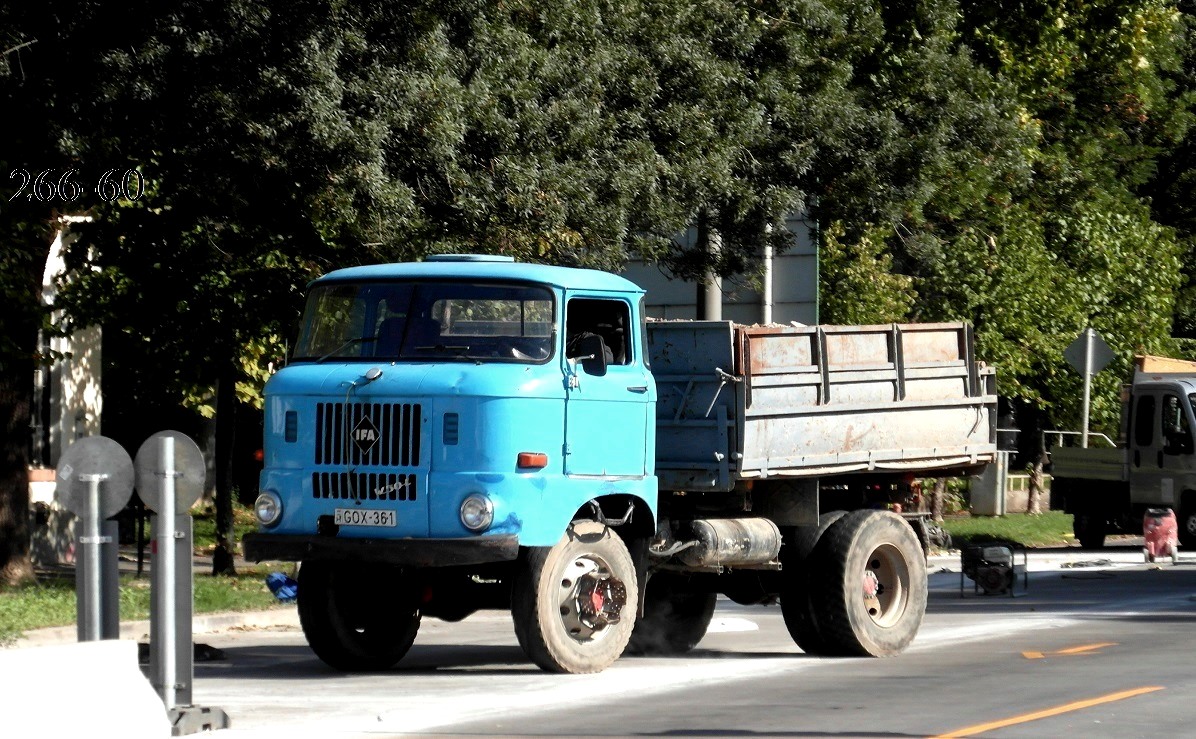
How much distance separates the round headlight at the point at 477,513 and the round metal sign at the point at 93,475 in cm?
274

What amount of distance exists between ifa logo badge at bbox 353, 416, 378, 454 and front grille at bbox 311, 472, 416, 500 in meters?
0.18

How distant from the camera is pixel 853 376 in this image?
14117 millimetres

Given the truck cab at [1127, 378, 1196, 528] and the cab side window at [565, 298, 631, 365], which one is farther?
the truck cab at [1127, 378, 1196, 528]

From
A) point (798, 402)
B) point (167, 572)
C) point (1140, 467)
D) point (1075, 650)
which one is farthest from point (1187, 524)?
point (167, 572)

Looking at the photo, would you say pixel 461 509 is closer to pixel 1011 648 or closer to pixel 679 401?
pixel 679 401

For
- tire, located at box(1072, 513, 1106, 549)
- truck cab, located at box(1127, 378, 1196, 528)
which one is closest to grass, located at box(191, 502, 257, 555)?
tire, located at box(1072, 513, 1106, 549)

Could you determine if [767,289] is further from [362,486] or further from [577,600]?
[362,486]

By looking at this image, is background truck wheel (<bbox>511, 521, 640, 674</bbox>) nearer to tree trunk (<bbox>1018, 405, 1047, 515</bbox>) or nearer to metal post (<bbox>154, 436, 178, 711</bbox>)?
metal post (<bbox>154, 436, 178, 711</bbox>)

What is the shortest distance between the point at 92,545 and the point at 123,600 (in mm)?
7631

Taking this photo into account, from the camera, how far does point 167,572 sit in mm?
9852

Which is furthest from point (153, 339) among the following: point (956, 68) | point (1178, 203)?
point (1178, 203)

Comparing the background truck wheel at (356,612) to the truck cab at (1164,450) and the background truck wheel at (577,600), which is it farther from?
the truck cab at (1164,450)

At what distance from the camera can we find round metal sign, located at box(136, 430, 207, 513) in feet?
31.9

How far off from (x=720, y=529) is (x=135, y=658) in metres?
5.27
